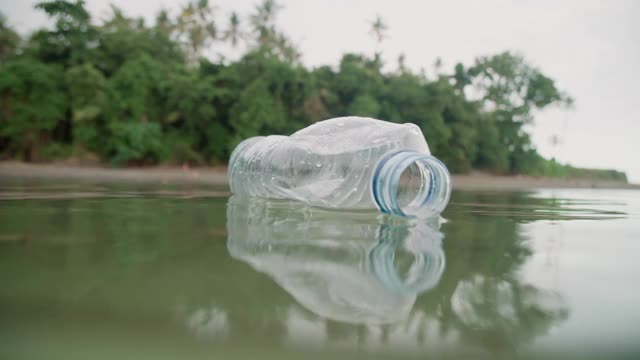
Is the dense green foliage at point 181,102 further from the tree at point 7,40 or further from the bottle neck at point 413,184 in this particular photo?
the bottle neck at point 413,184

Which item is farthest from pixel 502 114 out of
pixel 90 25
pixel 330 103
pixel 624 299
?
pixel 624 299

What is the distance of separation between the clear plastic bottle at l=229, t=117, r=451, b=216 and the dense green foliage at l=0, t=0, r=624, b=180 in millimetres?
15165

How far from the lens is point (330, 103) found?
22.5 meters

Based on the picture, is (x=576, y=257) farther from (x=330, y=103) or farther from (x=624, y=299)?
(x=330, y=103)

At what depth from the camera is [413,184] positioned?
439 centimetres

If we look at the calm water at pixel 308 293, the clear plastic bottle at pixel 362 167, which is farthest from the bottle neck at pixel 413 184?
the calm water at pixel 308 293

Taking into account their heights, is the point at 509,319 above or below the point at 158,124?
below

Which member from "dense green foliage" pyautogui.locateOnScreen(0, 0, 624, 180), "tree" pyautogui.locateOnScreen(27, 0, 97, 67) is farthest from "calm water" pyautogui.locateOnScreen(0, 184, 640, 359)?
"tree" pyautogui.locateOnScreen(27, 0, 97, 67)

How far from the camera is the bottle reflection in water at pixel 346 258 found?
160 centimetres

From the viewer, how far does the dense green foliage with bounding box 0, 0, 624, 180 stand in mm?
19312

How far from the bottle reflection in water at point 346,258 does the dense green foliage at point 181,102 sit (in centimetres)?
1660

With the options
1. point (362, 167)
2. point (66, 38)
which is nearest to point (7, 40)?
point (66, 38)

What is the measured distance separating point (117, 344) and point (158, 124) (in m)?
19.6

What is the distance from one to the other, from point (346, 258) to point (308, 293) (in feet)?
2.17
